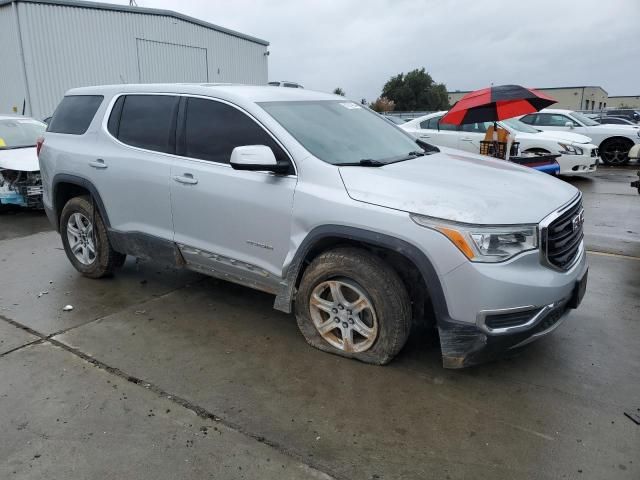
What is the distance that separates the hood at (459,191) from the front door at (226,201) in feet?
1.91

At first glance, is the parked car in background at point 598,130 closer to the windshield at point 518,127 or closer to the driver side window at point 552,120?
the driver side window at point 552,120

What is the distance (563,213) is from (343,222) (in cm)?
137

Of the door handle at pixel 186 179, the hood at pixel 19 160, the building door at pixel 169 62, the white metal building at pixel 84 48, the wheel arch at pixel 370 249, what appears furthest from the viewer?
the building door at pixel 169 62

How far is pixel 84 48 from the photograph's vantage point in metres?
17.0

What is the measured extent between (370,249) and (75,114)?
3476 mm

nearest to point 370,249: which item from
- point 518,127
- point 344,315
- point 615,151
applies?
point 344,315

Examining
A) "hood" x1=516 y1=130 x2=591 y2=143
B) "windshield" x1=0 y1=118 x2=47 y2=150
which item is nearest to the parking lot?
"windshield" x1=0 y1=118 x2=47 y2=150

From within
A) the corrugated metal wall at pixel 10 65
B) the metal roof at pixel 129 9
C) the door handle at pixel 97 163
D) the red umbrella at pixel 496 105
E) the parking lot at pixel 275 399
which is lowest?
the parking lot at pixel 275 399

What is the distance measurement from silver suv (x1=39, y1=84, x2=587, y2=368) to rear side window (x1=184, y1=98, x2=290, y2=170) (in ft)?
0.04

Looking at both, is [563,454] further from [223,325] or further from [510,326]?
[223,325]

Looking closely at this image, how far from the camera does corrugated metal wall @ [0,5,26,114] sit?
15695mm

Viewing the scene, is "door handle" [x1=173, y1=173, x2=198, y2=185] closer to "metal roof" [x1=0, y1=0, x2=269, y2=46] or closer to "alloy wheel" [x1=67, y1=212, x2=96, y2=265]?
"alloy wheel" [x1=67, y1=212, x2=96, y2=265]

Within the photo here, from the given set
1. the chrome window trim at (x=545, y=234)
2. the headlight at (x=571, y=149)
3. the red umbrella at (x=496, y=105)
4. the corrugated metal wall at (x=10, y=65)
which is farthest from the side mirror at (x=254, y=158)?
the corrugated metal wall at (x=10, y=65)

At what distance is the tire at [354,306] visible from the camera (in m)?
3.29
